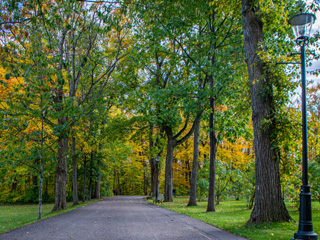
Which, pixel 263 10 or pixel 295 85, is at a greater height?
pixel 263 10

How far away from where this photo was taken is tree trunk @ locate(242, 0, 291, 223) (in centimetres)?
792

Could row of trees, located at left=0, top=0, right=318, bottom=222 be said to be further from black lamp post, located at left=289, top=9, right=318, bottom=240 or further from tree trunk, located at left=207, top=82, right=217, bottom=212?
black lamp post, located at left=289, top=9, right=318, bottom=240

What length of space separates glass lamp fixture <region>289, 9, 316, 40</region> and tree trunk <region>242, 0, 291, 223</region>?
1.96 m

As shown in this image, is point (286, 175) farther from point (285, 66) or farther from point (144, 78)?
point (144, 78)

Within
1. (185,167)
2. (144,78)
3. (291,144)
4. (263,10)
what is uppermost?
(144,78)

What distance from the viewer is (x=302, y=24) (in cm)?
594

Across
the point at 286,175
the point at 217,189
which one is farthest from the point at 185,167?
the point at 286,175

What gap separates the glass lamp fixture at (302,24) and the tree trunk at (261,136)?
1965 mm

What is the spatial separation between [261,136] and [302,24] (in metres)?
3.66

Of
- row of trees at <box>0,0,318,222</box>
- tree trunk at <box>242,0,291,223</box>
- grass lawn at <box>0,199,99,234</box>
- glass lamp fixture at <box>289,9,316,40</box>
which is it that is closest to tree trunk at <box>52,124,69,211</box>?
row of trees at <box>0,0,318,222</box>

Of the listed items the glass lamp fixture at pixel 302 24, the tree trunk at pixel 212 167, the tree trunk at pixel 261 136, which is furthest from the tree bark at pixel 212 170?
the glass lamp fixture at pixel 302 24

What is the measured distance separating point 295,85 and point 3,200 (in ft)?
103

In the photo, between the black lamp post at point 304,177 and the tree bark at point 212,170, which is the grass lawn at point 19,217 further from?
the black lamp post at point 304,177

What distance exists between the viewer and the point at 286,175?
8.76m
